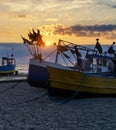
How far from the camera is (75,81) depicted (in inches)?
896

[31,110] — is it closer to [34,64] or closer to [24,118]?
[24,118]

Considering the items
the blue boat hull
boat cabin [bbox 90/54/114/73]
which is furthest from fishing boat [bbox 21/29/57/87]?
the blue boat hull

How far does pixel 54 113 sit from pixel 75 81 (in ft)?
16.9

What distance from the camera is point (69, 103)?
21.4 meters

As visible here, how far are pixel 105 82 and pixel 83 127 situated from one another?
9207mm

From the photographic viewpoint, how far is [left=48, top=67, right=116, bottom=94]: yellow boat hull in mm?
22609

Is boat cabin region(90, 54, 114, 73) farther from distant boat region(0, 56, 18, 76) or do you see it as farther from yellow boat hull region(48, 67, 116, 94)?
distant boat region(0, 56, 18, 76)

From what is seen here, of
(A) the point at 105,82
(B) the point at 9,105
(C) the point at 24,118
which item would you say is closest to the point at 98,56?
(A) the point at 105,82

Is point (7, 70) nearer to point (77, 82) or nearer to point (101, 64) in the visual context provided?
point (101, 64)

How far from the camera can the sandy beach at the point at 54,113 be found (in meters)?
14.8

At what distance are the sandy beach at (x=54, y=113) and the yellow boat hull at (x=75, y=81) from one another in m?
0.69

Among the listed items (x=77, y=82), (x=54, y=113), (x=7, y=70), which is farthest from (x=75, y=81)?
(x=7, y=70)

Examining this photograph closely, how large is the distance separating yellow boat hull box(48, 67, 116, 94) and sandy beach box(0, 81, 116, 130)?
690 mm

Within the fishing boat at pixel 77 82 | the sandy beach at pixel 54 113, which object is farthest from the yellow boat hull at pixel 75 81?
the sandy beach at pixel 54 113
